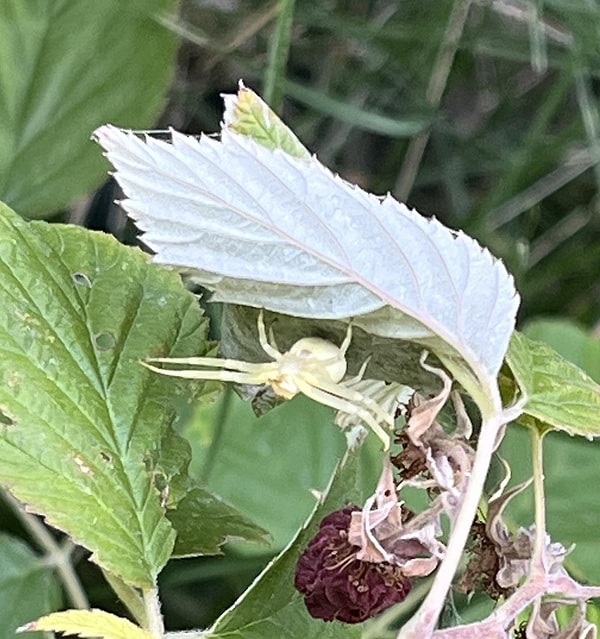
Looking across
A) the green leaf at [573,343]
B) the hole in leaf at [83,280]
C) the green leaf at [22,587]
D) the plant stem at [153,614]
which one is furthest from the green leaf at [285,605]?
the green leaf at [573,343]

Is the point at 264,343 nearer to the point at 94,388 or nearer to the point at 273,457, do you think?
the point at 94,388

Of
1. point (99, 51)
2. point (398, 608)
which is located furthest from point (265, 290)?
point (99, 51)

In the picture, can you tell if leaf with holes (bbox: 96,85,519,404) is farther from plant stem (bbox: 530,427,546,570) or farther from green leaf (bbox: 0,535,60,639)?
green leaf (bbox: 0,535,60,639)

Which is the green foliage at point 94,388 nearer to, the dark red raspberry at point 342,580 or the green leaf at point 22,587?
the dark red raspberry at point 342,580

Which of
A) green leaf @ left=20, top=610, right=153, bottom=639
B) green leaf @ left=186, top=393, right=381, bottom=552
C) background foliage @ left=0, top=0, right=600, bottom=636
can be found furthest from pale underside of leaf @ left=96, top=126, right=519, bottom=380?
green leaf @ left=186, top=393, right=381, bottom=552

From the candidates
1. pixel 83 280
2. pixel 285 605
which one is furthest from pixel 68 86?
pixel 285 605
